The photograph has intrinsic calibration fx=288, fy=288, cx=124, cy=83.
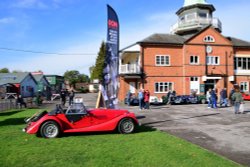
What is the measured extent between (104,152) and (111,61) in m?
6.22

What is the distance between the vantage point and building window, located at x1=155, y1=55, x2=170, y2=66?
34.7 metres

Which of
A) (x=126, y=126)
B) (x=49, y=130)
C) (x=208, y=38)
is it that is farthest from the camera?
(x=208, y=38)

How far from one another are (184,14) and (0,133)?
33.8 meters

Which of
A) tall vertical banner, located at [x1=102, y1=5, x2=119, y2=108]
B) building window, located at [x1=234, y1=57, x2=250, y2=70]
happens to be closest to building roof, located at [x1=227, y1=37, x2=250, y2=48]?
building window, located at [x1=234, y1=57, x2=250, y2=70]

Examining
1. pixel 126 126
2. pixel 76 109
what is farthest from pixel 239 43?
pixel 76 109

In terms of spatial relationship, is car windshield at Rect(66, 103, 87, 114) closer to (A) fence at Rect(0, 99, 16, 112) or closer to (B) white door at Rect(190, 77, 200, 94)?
(A) fence at Rect(0, 99, 16, 112)

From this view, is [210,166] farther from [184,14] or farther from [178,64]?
[184,14]

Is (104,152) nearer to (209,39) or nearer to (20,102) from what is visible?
(20,102)

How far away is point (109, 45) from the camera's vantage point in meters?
12.9

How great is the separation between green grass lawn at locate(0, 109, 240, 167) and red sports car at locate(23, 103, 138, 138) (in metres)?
0.32

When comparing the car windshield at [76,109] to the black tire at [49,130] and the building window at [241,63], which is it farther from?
the building window at [241,63]

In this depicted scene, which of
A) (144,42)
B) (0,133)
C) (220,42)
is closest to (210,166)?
(0,133)

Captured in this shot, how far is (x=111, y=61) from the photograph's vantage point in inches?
509

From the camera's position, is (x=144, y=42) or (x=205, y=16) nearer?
(x=144, y=42)
